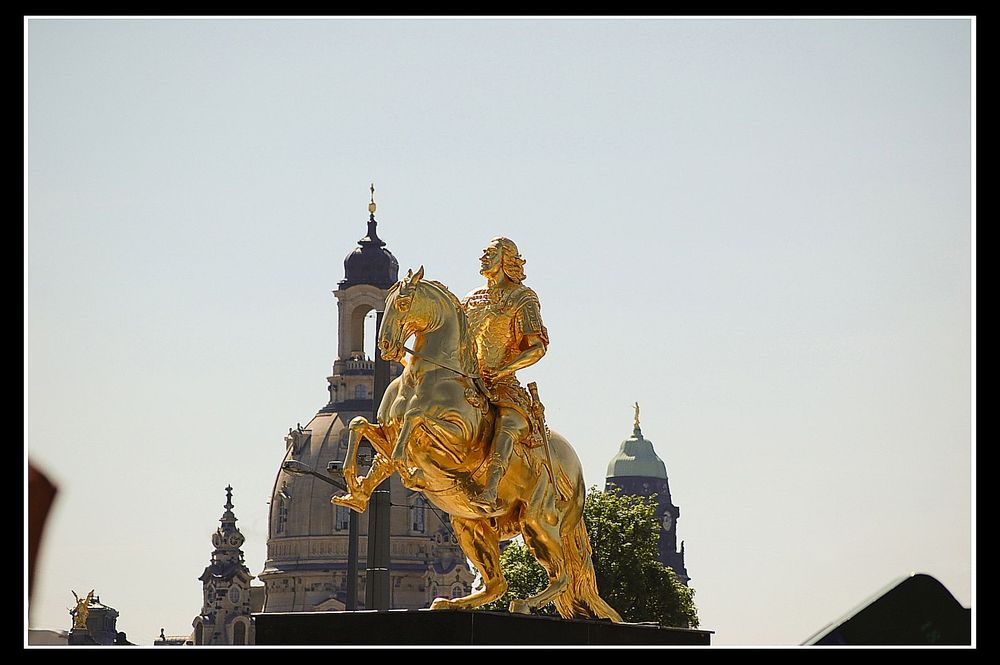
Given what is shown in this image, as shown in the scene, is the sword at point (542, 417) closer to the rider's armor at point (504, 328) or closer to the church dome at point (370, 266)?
the rider's armor at point (504, 328)

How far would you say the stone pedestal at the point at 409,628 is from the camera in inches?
436

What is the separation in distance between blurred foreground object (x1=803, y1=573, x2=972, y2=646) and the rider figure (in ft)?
14.4

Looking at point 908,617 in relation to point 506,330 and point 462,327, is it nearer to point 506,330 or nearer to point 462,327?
point 462,327

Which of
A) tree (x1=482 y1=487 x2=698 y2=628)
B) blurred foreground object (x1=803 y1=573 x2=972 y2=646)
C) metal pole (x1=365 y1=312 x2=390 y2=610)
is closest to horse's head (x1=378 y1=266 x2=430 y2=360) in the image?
blurred foreground object (x1=803 y1=573 x2=972 y2=646)

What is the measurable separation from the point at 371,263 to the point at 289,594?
69.3ft

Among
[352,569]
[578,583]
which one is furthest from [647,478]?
[578,583]

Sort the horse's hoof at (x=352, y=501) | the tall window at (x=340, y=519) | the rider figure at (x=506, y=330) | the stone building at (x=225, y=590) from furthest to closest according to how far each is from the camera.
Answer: the tall window at (x=340, y=519) < the stone building at (x=225, y=590) < the rider figure at (x=506, y=330) < the horse's hoof at (x=352, y=501)

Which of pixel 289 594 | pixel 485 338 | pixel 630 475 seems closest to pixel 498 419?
pixel 485 338

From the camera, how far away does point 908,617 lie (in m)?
8.38

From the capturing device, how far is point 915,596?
8.39 metres

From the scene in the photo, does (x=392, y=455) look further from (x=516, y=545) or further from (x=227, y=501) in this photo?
(x=227, y=501)

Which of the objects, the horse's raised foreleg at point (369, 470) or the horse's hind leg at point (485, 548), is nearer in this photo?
the horse's raised foreleg at point (369, 470)

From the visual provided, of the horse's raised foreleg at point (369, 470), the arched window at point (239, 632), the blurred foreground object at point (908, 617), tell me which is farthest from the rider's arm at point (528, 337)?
the arched window at point (239, 632)

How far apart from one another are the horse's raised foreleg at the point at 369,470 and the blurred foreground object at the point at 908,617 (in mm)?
4268
